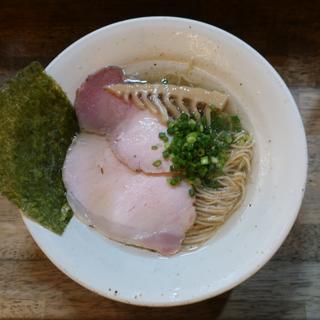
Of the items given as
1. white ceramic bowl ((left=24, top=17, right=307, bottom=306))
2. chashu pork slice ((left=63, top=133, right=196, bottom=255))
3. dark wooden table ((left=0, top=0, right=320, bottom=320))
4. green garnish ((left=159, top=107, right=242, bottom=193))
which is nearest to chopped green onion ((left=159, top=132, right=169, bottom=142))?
green garnish ((left=159, top=107, right=242, bottom=193))

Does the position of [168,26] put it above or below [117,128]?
above

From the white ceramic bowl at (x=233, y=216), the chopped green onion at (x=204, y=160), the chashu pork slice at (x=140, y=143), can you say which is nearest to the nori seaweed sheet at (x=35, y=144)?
the white ceramic bowl at (x=233, y=216)

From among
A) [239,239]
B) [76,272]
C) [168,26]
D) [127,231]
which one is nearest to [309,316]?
[239,239]

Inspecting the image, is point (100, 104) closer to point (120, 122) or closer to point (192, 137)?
point (120, 122)

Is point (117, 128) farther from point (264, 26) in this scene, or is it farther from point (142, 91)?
point (264, 26)

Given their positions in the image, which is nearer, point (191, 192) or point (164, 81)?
point (191, 192)

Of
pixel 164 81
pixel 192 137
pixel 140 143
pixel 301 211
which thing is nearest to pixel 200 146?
pixel 192 137
